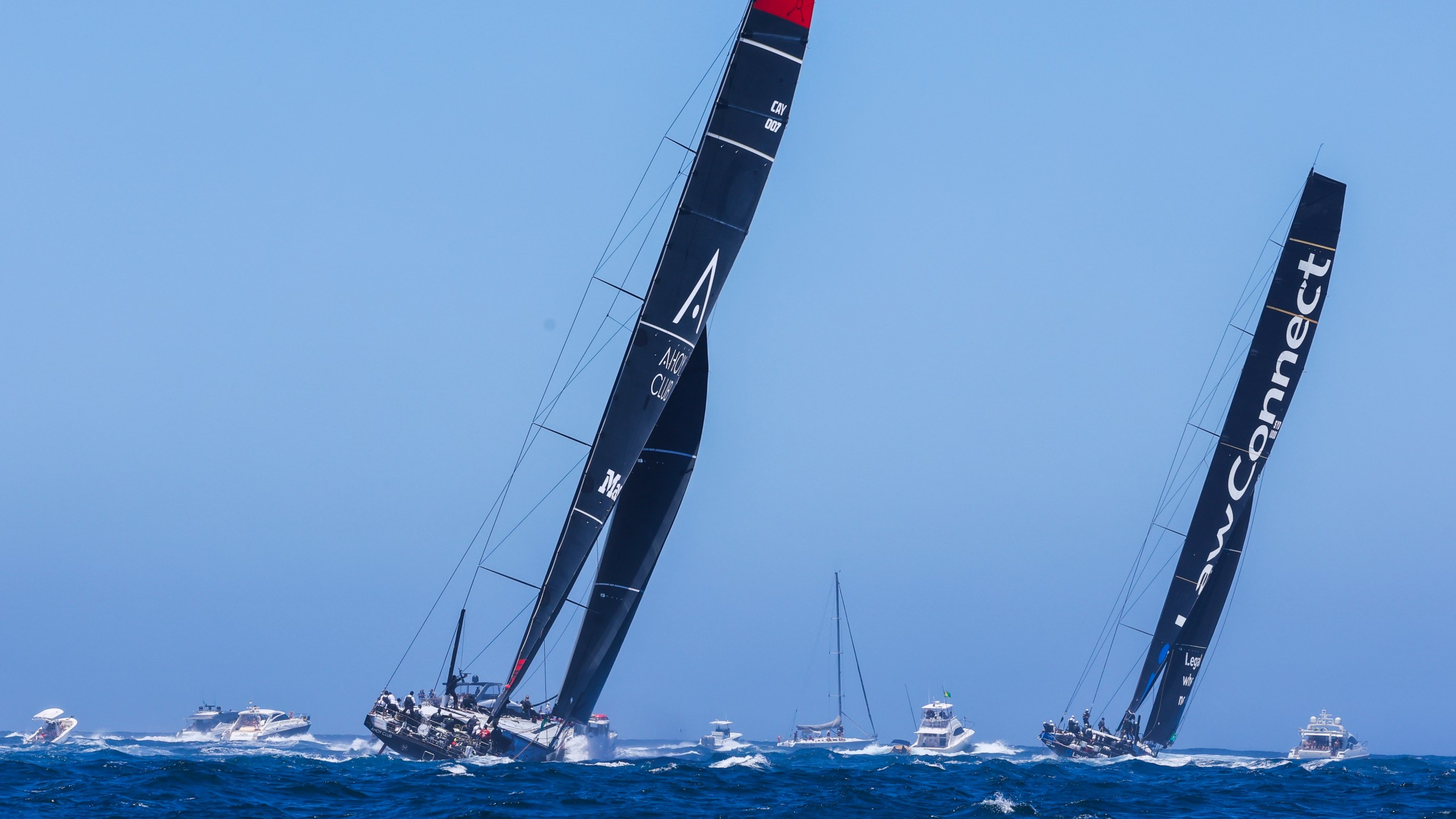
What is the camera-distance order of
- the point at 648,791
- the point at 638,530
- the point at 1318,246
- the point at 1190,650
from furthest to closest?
the point at 1190,650
the point at 1318,246
the point at 638,530
the point at 648,791

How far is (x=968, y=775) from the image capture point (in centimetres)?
3100

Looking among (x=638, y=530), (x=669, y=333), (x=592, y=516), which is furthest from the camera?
(x=638, y=530)

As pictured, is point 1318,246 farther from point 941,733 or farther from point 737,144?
point 941,733

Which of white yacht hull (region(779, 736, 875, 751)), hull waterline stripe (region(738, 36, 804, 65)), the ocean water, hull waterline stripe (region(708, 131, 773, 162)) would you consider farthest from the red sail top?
white yacht hull (region(779, 736, 875, 751))

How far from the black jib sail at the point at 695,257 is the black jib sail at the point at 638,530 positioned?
190 cm

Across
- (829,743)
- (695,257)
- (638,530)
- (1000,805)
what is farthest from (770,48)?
(829,743)

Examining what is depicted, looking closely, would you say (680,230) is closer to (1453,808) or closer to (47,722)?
(1453,808)

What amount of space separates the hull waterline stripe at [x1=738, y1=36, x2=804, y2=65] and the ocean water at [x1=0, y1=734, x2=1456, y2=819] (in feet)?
46.1

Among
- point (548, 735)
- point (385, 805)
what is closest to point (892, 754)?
point (548, 735)

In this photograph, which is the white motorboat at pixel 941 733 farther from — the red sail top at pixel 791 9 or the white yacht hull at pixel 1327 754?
the red sail top at pixel 791 9

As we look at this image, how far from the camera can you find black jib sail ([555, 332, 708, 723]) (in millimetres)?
29234

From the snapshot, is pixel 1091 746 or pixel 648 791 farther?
pixel 1091 746

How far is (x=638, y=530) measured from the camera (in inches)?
1157

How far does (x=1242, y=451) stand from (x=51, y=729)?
48725mm
